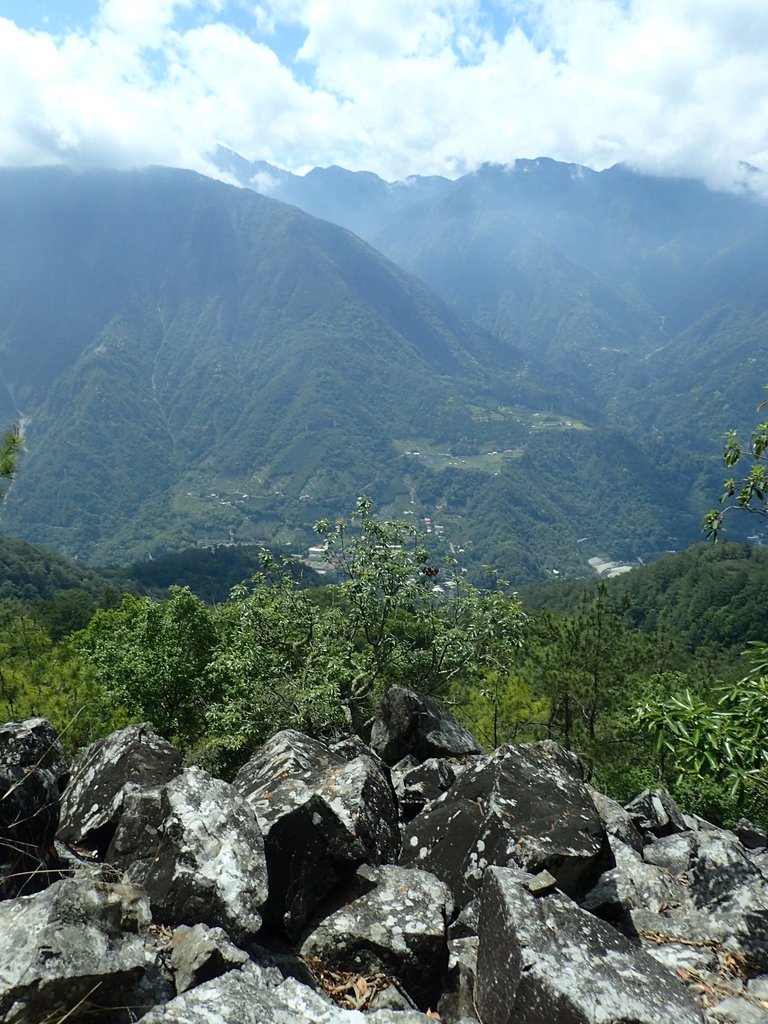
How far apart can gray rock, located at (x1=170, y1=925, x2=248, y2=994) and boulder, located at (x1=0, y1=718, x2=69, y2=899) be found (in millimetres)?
1604

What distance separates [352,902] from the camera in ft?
26.7

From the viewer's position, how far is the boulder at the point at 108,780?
1006 centimetres

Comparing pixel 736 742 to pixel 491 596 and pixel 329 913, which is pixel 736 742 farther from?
pixel 491 596

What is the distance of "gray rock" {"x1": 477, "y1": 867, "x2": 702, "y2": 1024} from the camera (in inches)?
230

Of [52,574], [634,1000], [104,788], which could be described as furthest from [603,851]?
[52,574]

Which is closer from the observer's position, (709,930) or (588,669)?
(709,930)

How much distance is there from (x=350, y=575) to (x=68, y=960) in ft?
47.3

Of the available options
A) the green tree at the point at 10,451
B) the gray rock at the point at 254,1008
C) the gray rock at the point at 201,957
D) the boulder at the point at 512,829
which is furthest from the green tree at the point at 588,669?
the green tree at the point at 10,451

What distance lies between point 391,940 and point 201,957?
247 cm

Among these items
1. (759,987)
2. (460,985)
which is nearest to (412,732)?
(460,985)

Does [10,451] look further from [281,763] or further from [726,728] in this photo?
[726,728]

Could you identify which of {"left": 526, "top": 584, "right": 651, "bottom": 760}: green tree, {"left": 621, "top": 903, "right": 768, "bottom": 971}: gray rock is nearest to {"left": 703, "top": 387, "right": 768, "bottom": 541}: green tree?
Result: {"left": 621, "top": 903, "right": 768, "bottom": 971}: gray rock

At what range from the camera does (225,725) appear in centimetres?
1814

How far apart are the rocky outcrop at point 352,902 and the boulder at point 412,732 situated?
11.4 ft
